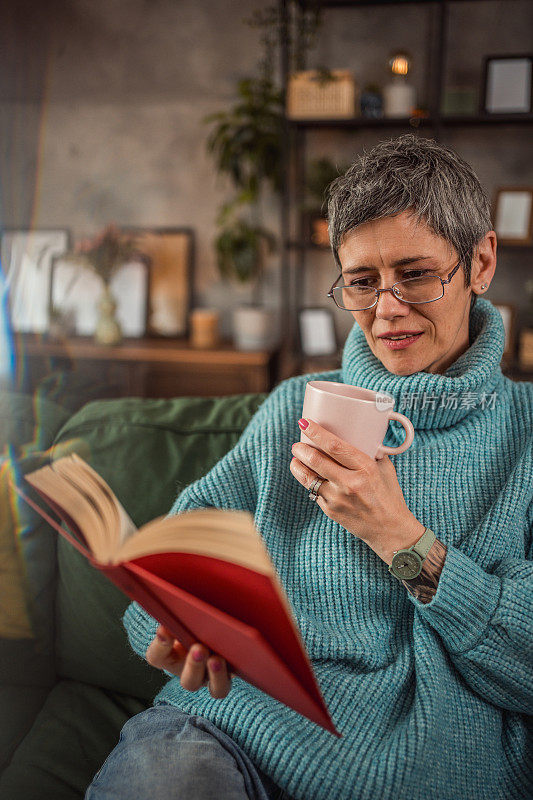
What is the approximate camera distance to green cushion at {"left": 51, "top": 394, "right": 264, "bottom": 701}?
121cm

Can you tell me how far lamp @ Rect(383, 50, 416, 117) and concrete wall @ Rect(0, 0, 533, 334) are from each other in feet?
0.50

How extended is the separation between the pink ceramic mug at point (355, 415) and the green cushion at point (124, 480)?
485 millimetres

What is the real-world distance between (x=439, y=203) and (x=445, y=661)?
667 mm

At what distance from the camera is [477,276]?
1.08 m

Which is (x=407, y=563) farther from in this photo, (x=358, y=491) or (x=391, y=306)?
(x=391, y=306)

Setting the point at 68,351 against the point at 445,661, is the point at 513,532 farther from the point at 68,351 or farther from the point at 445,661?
the point at 68,351

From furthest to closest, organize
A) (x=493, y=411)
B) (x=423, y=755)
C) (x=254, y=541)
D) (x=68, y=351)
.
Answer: (x=68, y=351) → (x=493, y=411) → (x=423, y=755) → (x=254, y=541)

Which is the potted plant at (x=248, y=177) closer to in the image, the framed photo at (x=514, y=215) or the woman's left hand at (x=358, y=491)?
the framed photo at (x=514, y=215)

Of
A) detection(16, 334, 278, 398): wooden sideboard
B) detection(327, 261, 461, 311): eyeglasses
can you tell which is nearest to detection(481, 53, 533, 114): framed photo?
detection(16, 334, 278, 398): wooden sideboard

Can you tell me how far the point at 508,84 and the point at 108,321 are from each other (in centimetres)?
214

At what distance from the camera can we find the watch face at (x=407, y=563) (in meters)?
0.86

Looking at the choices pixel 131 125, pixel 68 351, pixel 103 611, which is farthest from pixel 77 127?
pixel 103 611

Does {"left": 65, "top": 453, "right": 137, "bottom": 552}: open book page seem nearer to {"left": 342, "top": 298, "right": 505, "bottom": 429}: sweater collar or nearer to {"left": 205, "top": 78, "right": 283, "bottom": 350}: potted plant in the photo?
{"left": 342, "top": 298, "right": 505, "bottom": 429}: sweater collar

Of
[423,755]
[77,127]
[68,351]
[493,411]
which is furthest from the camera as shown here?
[77,127]
